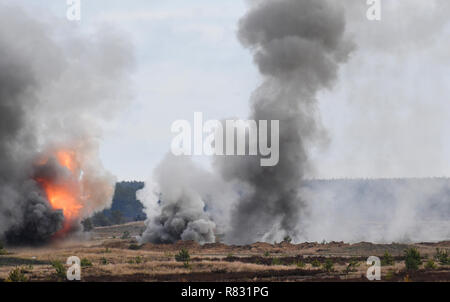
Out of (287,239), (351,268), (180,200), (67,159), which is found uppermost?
(67,159)

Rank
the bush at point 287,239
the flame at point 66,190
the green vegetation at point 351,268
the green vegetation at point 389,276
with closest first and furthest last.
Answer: the green vegetation at point 389,276 → the green vegetation at point 351,268 → the bush at point 287,239 → the flame at point 66,190

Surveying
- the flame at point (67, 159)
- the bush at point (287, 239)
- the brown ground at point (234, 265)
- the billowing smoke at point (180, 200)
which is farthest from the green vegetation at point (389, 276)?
the flame at point (67, 159)

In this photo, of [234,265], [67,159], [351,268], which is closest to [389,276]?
[351,268]

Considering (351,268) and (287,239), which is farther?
(287,239)

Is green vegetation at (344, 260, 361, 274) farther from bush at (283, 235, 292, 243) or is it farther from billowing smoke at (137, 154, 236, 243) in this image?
billowing smoke at (137, 154, 236, 243)

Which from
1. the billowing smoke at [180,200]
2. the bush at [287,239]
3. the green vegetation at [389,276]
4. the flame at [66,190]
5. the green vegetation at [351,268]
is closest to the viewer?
the green vegetation at [389,276]

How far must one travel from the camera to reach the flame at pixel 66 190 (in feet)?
317

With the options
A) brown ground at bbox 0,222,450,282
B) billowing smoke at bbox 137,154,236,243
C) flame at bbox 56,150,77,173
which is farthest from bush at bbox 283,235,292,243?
flame at bbox 56,150,77,173

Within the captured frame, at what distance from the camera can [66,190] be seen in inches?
3836

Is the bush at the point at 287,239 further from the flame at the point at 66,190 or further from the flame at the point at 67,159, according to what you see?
the flame at the point at 67,159

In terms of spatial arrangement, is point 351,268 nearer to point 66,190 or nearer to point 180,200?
point 180,200
